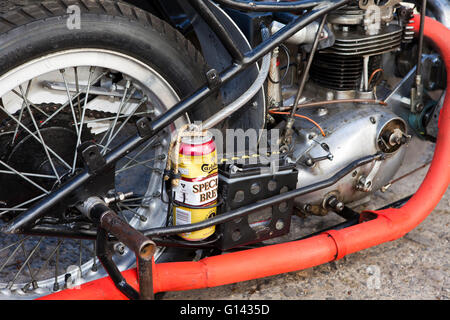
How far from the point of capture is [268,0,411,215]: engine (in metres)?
2.14

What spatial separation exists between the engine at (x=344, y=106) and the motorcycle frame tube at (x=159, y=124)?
18cm

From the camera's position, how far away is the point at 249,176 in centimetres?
189

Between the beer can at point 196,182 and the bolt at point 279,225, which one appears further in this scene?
the bolt at point 279,225

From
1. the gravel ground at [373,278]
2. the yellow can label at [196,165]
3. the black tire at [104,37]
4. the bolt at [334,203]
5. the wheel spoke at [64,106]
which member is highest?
the black tire at [104,37]

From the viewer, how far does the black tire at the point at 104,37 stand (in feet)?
5.00

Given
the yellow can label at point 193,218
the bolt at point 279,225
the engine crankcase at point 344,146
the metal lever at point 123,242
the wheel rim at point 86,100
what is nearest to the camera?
the metal lever at point 123,242

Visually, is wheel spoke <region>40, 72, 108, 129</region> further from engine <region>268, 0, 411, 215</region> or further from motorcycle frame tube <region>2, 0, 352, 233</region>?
engine <region>268, 0, 411, 215</region>

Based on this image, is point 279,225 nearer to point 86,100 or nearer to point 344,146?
point 344,146

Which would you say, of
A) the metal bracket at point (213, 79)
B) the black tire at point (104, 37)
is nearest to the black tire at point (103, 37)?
the black tire at point (104, 37)

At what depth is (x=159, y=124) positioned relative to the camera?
5.53ft

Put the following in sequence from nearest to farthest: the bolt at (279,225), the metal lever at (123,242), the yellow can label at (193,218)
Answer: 1. the metal lever at (123,242)
2. the yellow can label at (193,218)
3. the bolt at (279,225)

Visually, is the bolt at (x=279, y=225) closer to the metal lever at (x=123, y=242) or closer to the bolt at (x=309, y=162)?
the bolt at (x=309, y=162)

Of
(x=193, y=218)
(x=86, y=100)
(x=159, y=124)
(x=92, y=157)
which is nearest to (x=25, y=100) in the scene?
(x=86, y=100)
